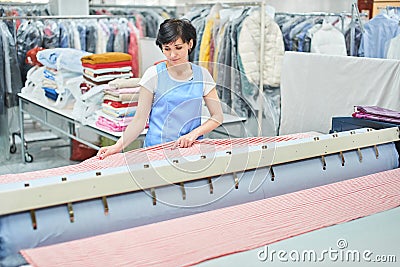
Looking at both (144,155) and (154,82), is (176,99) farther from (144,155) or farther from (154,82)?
(144,155)

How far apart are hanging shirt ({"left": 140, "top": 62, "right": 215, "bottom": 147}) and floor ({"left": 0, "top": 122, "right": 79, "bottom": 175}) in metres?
2.68

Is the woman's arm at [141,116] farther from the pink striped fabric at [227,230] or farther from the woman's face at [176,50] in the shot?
the pink striped fabric at [227,230]

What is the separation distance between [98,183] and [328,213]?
2.24ft

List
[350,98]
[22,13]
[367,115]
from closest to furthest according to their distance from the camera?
[367,115], [350,98], [22,13]

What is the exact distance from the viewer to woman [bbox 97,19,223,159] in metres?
2.12

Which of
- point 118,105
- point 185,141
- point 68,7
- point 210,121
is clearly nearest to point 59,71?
point 118,105

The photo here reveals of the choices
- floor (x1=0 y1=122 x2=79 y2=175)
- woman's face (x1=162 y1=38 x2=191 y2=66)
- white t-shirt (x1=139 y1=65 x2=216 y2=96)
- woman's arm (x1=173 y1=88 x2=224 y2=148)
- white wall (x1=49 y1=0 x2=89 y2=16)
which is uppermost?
white wall (x1=49 y1=0 x2=89 y2=16)

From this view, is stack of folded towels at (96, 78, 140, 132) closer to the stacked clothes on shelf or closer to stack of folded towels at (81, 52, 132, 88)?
stack of folded towels at (81, 52, 132, 88)

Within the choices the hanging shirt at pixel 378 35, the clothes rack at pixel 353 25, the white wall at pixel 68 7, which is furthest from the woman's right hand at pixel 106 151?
the white wall at pixel 68 7

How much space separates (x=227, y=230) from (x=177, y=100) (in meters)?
0.83

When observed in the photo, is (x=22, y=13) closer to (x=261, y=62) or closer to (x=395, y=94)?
(x=261, y=62)

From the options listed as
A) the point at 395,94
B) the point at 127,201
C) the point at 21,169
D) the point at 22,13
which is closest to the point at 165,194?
the point at 127,201

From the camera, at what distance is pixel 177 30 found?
2037 millimetres

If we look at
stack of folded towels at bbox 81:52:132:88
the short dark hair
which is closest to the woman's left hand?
the short dark hair
